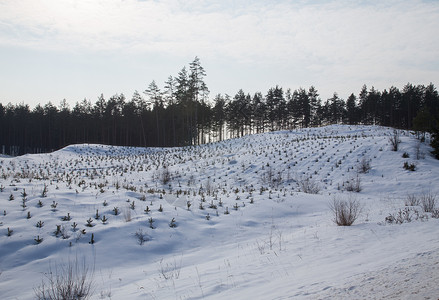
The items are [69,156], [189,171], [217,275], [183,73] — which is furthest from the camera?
[183,73]

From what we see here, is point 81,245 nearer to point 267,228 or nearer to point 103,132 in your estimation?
point 267,228

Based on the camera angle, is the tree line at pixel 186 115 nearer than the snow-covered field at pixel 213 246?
No

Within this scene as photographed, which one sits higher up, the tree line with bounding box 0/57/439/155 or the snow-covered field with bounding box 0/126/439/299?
the tree line with bounding box 0/57/439/155

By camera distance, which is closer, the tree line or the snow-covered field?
the snow-covered field

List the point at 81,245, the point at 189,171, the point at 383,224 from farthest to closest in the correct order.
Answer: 1. the point at 189,171
2. the point at 383,224
3. the point at 81,245

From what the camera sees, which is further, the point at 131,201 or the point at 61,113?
the point at 61,113

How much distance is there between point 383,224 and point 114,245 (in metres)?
6.02

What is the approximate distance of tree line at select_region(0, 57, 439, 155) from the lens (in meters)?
56.0

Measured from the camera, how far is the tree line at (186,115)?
5600 centimetres

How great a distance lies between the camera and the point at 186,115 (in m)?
54.5

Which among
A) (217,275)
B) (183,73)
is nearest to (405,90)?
(183,73)

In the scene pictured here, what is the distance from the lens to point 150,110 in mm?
66000

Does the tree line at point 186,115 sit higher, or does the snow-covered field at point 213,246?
the tree line at point 186,115

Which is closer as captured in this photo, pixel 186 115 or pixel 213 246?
pixel 213 246
